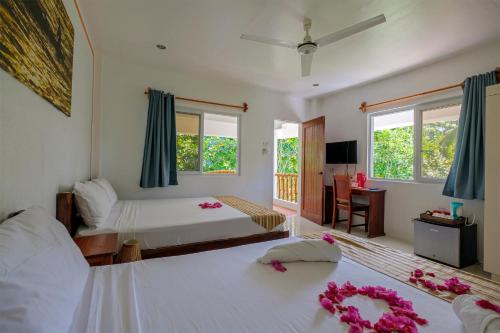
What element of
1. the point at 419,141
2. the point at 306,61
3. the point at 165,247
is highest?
the point at 306,61

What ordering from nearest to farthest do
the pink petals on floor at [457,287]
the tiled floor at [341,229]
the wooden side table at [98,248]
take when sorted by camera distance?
the pink petals on floor at [457,287] < the wooden side table at [98,248] < the tiled floor at [341,229]

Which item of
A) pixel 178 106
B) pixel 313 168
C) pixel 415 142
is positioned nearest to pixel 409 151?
pixel 415 142

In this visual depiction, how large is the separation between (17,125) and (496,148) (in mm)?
3634

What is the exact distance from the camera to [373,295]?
1.05m

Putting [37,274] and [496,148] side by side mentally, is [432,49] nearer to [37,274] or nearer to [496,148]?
[496,148]

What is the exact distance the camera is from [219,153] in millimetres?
4168

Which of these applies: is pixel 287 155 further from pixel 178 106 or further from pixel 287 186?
pixel 178 106

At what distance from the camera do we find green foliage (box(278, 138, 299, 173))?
20.8 feet

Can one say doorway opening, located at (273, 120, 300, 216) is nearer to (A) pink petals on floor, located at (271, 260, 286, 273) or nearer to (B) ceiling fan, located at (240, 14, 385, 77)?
(B) ceiling fan, located at (240, 14, 385, 77)

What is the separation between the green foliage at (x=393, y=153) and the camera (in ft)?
11.7

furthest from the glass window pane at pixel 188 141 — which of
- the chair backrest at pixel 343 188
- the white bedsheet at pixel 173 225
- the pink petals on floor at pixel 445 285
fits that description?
the pink petals on floor at pixel 445 285

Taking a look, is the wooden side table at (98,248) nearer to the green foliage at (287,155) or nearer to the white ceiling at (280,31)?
→ the white ceiling at (280,31)

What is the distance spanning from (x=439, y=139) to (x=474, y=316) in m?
3.12

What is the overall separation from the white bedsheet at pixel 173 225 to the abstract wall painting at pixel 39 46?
3.28 feet
